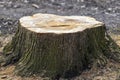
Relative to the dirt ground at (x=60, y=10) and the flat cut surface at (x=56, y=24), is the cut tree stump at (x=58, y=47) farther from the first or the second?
the dirt ground at (x=60, y=10)

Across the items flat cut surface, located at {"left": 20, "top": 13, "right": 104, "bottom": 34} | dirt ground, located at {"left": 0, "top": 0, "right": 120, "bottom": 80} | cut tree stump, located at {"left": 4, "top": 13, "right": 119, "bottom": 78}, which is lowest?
dirt ground, located at {"left": 0, "top": 0, "right": 120, "bottom": 80}

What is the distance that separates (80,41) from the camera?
456 centimetres

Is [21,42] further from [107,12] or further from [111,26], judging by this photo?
[107,12]

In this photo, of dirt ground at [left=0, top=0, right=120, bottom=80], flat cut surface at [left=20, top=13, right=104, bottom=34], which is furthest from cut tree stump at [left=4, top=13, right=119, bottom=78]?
dirt ground at [left=0, top=0, right=120, bottom=80]

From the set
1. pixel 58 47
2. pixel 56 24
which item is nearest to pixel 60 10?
pixel 56 24

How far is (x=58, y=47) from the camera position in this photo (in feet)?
14.8

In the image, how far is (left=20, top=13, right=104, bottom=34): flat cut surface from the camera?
4.58 m

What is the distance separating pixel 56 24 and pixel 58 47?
442 mm

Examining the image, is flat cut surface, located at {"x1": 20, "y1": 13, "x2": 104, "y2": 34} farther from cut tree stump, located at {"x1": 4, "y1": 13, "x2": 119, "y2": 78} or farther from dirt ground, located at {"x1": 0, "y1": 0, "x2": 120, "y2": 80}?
dirt ground, located at {"x1": 0, "y1": 0, "x2": 120, "y2": 80}

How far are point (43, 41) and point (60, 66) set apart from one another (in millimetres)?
414

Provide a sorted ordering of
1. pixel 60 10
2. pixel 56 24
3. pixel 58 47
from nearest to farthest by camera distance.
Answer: pixel 58 47 → pixel 56 24 → pixel 60 10

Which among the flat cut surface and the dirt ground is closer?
the flat cut surface

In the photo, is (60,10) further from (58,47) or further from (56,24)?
(58,47)

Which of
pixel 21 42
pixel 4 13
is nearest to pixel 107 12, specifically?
pixel 4 13
